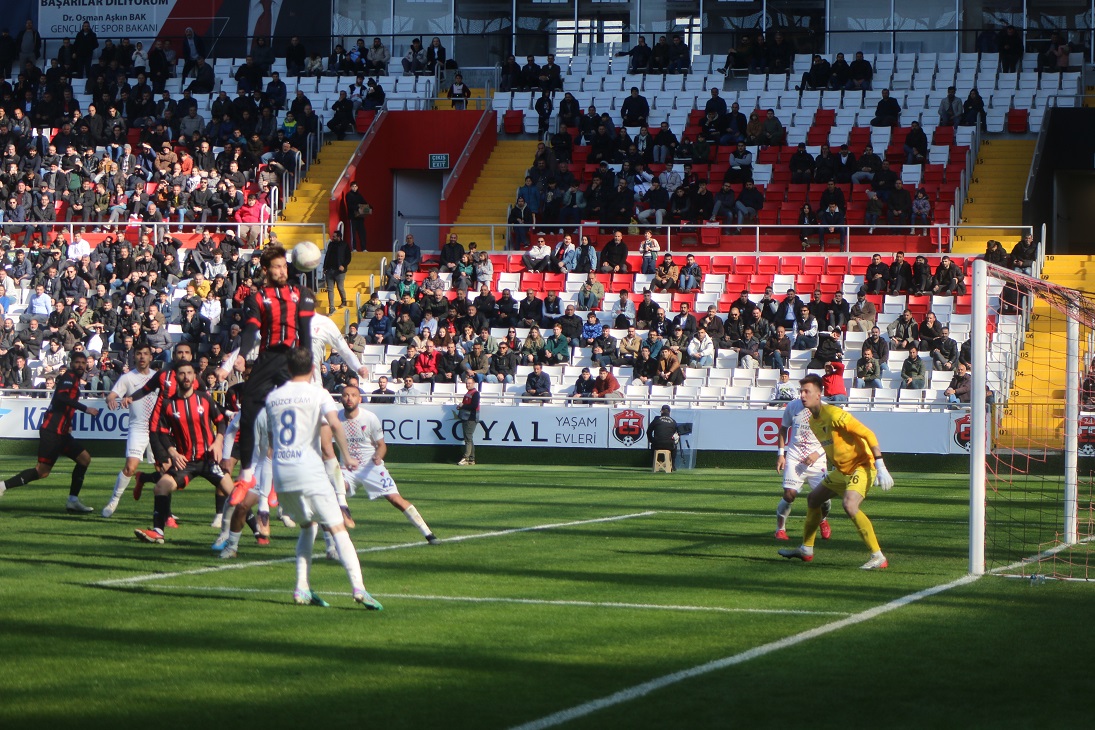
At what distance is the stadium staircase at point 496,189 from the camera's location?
39.4 metres

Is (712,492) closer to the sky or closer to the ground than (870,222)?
closer to the ground

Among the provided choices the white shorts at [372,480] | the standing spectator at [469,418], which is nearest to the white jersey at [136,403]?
the white shorts at [372,480]

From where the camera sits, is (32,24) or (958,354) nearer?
(958,354)

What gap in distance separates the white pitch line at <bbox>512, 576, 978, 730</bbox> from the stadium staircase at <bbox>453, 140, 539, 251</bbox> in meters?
28.2

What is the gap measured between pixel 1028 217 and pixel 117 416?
67.0 ft

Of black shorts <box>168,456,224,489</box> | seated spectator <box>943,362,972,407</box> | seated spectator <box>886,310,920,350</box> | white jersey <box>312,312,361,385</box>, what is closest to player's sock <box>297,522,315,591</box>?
white jersey <box>312,312,361,385</box>

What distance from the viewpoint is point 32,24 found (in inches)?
1916

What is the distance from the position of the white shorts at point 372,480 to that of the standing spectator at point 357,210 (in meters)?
25.0

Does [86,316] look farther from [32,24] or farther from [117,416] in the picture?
[32,24]

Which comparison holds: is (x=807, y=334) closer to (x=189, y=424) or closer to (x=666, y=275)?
(x=666, y=275)

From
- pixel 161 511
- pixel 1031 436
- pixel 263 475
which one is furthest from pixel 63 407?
pixel 1031 436

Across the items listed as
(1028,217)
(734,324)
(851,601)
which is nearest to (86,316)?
(734,324)

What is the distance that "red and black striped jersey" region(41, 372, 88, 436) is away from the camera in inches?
693

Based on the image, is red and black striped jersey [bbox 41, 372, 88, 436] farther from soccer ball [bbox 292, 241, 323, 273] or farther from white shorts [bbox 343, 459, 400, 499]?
soccer ball [bbox 292, 241, 323, 273]
